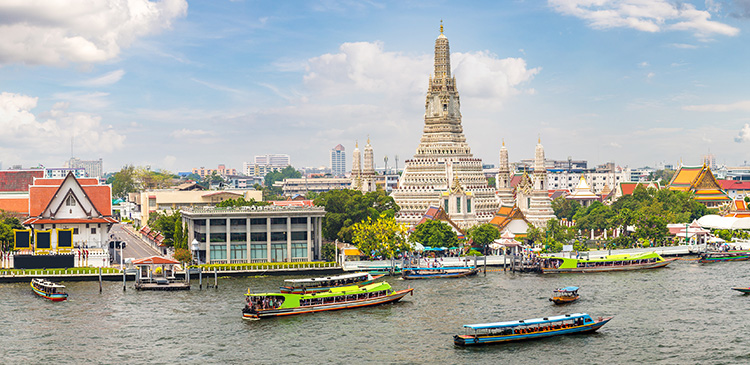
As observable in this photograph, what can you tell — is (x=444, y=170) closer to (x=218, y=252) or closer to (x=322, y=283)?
(x=218, y=252)

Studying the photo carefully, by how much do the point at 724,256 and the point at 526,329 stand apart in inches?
2227

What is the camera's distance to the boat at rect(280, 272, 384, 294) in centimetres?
8125

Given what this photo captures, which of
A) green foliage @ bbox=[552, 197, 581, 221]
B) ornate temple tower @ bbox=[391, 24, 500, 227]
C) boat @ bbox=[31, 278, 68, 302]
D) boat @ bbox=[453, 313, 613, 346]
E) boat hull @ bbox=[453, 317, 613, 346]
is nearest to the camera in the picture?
boat hull @ bbox=[453, 317, 613, 346]

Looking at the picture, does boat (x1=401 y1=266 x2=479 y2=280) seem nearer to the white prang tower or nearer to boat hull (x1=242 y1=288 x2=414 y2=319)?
boat hull (x1=242 y1=288 x2=414 y2=319)

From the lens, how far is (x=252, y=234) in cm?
10550

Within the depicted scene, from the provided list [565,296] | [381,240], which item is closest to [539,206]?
[381,240]

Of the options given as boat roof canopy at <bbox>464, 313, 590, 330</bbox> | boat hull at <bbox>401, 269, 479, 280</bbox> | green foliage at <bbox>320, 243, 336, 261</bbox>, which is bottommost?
boat roof canopy at <bbox>464, 313, 590, 330</bbox>

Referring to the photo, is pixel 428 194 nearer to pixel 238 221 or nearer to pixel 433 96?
pixel 433 96

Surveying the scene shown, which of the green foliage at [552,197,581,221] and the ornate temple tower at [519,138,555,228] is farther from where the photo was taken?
the green foliage at [552,197,581,221]

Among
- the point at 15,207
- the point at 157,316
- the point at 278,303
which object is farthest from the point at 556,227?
the point at 15,207

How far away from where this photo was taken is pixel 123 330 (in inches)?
2741

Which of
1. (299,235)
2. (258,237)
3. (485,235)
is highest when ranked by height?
(299,235)

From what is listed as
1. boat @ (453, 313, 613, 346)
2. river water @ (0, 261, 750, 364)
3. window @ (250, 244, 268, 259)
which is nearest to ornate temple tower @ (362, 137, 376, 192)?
window @ (250, 244, 268, 259)

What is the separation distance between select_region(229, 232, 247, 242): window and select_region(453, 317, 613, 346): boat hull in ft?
→ 147
